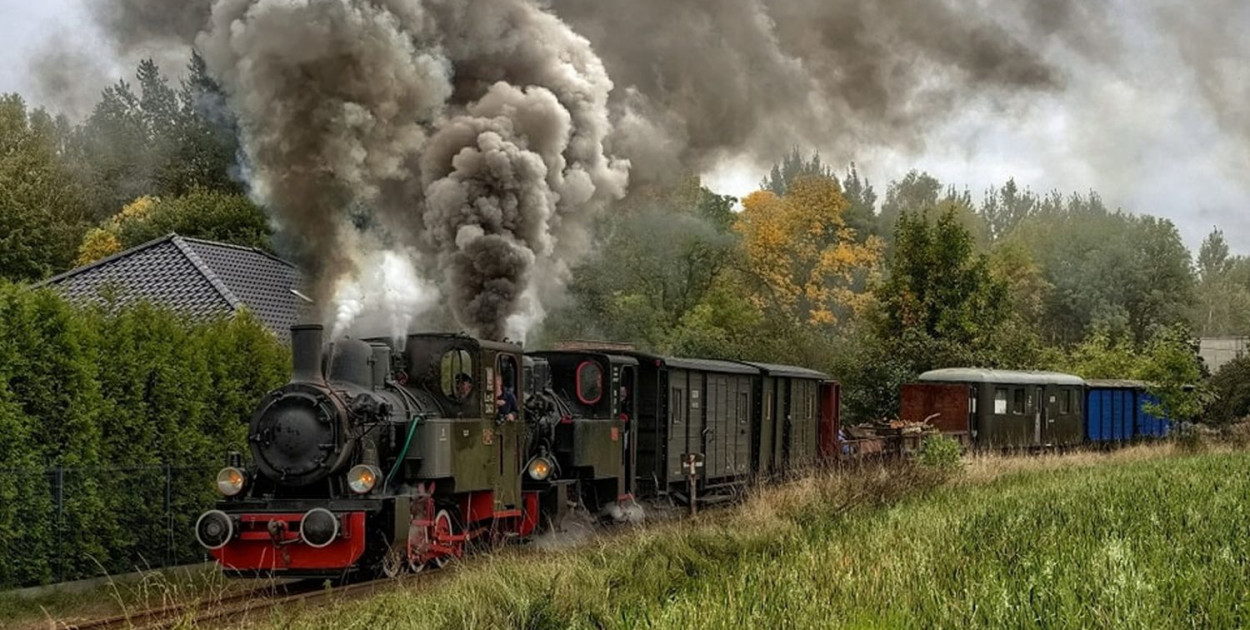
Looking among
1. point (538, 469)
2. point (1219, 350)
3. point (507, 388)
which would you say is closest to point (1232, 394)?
point (1219, 350)

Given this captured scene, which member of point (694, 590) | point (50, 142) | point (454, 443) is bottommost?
point (694, 590)

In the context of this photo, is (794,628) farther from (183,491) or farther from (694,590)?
(183,491)

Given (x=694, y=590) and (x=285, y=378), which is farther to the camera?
(x=285, y=378)

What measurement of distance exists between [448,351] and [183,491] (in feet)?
13.6

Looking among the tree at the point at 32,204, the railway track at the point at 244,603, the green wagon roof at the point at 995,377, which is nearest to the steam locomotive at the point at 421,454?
the railway track at the point at 244,603

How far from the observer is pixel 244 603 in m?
11.8

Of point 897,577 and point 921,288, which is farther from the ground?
point 921,288

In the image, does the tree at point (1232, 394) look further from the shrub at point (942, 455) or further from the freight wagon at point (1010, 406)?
the shrub at point (942, 455)

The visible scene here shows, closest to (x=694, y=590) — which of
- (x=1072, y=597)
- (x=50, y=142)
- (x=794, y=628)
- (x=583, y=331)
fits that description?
(x=794, y=628)

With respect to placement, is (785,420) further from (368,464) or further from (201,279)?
(368,464)

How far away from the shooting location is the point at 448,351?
1381 centimetres

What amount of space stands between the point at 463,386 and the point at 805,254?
37.5 meters

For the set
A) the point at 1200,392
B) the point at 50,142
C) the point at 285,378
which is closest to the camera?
the point at 285,378

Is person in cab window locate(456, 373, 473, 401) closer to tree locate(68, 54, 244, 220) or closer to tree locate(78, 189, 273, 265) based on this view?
tree locate(78, 189, 273, 265)
